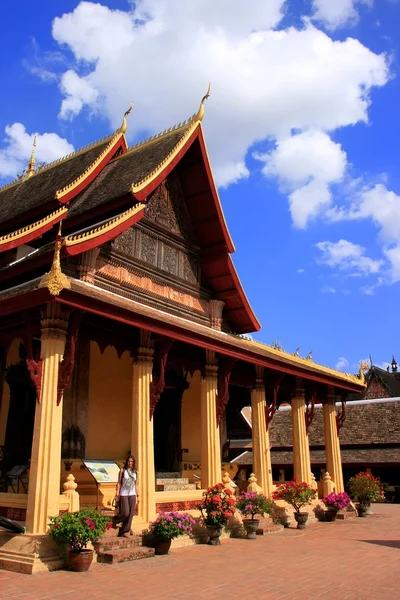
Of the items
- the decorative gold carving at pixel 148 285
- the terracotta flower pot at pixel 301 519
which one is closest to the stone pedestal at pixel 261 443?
the terracotta flower pot at pixel 301 519

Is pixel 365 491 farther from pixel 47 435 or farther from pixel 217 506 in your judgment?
pixel 47 435

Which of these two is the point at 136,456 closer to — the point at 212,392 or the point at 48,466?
the point at 48,466

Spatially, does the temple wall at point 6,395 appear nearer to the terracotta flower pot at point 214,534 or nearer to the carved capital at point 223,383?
the carved capital at point 223,383

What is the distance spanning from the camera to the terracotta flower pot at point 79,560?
758 cm

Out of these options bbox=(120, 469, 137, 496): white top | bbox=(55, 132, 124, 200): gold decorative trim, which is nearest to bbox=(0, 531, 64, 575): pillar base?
bbox=(120, 469, 137, 496): white top

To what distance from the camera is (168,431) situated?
15.5 m

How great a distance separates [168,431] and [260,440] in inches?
110

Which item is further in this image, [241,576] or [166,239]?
[166,239]

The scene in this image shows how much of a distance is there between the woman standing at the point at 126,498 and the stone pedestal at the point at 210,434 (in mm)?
2974

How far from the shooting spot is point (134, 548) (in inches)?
346

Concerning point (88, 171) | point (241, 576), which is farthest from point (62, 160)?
point (241, 576)

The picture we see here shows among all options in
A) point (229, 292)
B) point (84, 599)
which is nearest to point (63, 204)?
point (229, 292)

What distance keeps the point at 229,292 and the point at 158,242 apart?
8.80 ft

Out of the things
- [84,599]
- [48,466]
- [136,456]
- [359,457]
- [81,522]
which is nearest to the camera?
[84,599]
